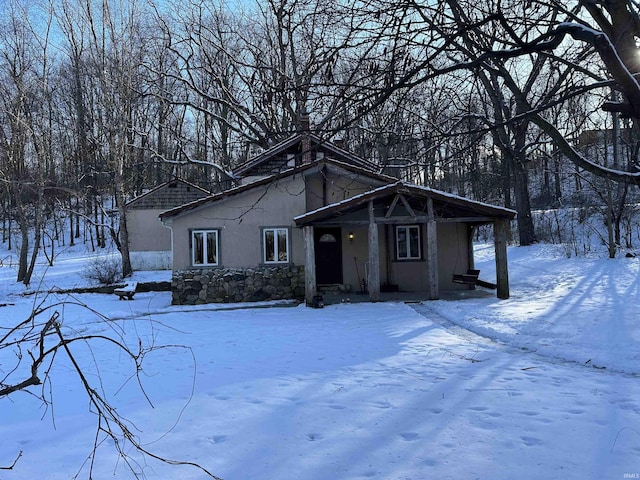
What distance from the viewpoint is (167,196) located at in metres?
24.7

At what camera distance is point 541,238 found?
25500 millimetres

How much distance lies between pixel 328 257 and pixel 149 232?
12.5 metres

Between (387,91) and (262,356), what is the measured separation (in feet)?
16.4

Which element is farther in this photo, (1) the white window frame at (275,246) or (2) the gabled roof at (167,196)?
(2) the gabled roof at (167,196)

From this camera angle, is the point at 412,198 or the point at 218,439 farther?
the point at 412,198

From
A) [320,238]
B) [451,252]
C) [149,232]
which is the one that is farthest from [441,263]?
[149,232]

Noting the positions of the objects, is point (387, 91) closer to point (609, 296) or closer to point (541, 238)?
point (609, 296)

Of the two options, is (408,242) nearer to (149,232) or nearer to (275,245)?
(275,245)

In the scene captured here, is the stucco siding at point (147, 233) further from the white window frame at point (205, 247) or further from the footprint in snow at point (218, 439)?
the footprint in snow at point (218, 439)

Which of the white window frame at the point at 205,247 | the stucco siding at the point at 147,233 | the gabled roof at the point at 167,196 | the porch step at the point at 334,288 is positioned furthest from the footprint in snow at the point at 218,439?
the gabled roof at the point at 167,196

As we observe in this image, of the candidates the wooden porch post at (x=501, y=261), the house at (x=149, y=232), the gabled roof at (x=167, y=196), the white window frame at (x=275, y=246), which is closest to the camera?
the wooden porch post at (x=501, y=261)

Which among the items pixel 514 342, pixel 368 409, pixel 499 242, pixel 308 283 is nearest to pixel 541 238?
pixel 499 242

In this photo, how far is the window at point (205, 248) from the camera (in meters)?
14.6

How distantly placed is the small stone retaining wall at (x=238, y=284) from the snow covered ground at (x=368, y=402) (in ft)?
13.4
